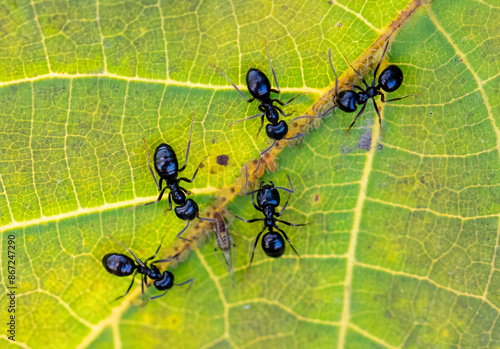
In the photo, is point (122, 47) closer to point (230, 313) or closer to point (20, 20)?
point (20, 20)

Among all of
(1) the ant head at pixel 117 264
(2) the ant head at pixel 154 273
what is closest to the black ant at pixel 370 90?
(2) the ant head at pixel 154 273

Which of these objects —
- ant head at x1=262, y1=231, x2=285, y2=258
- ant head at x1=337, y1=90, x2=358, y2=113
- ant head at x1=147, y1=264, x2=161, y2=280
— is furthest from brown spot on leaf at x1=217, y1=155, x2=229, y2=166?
ant head at x1=147, y1=264, x2=161, y2=280

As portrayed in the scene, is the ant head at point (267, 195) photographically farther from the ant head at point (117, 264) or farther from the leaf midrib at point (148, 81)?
the ant head at point (117, 264)

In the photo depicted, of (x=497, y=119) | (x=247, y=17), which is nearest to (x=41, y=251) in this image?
(x=247, y=17)

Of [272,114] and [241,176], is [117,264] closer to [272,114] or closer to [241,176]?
[241,176]

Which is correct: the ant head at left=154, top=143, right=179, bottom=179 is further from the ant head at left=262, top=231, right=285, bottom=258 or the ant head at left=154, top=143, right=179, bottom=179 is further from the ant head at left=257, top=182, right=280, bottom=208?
the ant head at left=262, top=231, right=285, bottom=258

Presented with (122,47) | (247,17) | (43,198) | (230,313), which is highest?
(247,17)

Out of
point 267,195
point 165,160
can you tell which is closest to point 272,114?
point 267,195
